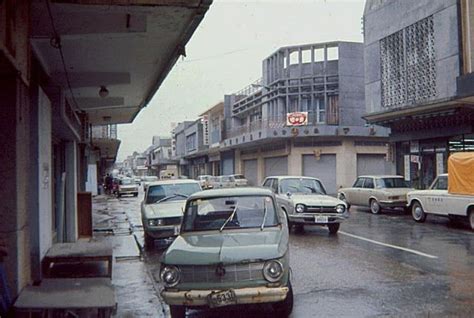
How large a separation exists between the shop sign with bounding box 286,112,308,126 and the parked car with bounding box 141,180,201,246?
89.5 ft

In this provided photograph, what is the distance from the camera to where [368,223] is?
1831 centimetres

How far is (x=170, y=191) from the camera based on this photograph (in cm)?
1460

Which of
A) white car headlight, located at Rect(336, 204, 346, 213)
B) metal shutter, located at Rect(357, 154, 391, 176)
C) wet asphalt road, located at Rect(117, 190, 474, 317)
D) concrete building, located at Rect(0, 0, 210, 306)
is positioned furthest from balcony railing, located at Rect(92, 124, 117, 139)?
metal shutter, located at Rect(357, 154, 391, 176)

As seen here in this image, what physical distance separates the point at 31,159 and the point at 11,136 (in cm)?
171

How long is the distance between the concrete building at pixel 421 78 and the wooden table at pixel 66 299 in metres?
16.6

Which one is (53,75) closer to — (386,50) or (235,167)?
(386,50)

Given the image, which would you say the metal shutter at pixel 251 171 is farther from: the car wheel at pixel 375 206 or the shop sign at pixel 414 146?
the car wheel at pixel 375 206

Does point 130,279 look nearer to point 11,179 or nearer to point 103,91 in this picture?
point 103,91

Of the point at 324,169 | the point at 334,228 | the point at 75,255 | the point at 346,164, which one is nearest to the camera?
the point at 75,255

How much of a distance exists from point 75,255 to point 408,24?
70.5 ft

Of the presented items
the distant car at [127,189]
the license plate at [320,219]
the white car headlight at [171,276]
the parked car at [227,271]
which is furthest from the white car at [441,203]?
the distant car at [127,189]

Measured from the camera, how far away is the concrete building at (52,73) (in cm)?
543

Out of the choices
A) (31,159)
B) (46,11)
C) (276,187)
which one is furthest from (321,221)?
(46,11)

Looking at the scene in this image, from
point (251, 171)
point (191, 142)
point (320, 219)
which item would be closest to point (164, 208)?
point (320, 219)
